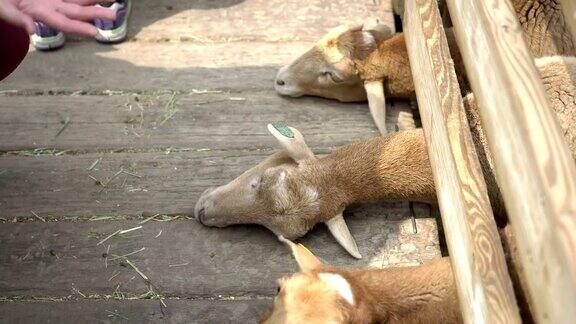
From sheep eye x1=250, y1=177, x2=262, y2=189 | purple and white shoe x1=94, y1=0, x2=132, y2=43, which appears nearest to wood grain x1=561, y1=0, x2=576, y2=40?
sheep eye x1=250, y1=177, x2=262, y2=189

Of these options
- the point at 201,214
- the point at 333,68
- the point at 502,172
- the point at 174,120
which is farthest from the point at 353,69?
the point at 502,172

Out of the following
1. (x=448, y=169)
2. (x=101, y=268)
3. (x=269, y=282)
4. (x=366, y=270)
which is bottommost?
(x=101, y=268)

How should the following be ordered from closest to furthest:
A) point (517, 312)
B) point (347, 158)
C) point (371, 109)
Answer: point (517, 312), point (347, 158), point (371, 109)

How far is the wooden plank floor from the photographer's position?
13.6ft

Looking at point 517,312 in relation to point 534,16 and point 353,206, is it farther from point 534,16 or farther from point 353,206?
point 534,16

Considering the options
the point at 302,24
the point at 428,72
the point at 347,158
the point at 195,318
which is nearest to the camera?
the point at 195,318

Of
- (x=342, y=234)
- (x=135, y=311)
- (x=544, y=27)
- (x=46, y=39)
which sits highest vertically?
(x=544, y=27)

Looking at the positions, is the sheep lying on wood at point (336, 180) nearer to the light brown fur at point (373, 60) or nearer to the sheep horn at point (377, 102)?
the sheep horn at point (377, 102)

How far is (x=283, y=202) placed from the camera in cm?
439

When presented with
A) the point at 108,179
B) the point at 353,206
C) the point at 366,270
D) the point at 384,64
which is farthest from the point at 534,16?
the point at 108,179

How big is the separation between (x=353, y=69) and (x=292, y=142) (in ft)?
3.53

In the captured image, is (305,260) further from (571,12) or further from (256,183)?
(571,12)

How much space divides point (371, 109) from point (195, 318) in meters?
1.83

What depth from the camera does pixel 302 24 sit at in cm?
585
